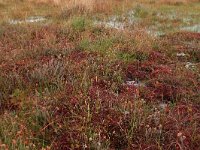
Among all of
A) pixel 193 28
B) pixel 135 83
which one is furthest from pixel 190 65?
pixel 193 28

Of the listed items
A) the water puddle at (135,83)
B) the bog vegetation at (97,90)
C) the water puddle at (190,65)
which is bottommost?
the water puddle at (190,65)

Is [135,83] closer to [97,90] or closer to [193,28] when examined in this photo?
[97,90]

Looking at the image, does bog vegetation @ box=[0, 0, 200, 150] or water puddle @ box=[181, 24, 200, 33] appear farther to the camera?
water puddle @ box=[181, 24, 200, 33]

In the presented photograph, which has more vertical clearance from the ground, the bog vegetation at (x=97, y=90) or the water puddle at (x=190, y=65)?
the bog vegetation at (x=97, y=90)

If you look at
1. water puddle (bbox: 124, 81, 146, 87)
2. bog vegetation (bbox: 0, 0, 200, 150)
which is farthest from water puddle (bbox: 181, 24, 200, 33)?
water puddle (bbox: 124, 81, 146, 87)

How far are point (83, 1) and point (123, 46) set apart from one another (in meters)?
9.01

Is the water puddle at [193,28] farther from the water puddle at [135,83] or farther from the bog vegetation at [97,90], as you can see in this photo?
the water puddle at [135,83]

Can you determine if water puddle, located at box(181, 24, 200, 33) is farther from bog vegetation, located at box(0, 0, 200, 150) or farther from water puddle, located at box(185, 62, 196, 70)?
water puddle, located at box(185, 62, 196, 70)

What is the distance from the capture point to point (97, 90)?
20.8ft

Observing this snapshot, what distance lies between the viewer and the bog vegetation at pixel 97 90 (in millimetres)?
5289

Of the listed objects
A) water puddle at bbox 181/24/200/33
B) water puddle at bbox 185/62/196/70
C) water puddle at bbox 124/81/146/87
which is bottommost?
water puddle at bbox 181/24/200/33

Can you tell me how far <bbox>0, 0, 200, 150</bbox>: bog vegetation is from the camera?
17.4 feet

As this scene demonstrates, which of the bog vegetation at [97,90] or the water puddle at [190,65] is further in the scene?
the water puddle at [190,65]

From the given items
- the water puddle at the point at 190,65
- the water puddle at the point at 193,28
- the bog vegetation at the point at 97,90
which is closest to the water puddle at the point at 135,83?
the bog vegetation at the point at 97,90
